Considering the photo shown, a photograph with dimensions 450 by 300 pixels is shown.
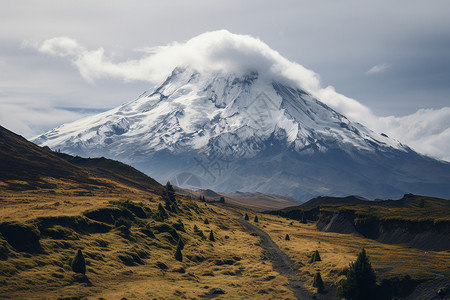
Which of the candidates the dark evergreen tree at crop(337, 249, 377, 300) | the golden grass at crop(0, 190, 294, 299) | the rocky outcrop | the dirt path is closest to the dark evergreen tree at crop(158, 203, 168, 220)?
the golden grass at crop(0, 190, 294, 299)

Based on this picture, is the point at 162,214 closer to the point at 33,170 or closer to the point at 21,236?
the point at 21,236

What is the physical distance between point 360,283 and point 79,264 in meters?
39.5

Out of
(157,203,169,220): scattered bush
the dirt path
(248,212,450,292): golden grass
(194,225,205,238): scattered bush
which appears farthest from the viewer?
(157,203,169,220): scattered bush

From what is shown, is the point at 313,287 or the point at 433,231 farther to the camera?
the point at 433,231

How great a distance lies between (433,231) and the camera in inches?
4006

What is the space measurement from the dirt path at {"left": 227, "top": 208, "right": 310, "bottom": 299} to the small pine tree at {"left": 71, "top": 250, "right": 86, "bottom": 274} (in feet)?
104

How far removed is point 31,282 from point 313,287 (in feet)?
135

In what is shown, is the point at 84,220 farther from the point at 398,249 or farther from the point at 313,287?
the point at 398,249

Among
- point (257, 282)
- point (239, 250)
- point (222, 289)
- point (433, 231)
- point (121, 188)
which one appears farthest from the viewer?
point (121, 188)

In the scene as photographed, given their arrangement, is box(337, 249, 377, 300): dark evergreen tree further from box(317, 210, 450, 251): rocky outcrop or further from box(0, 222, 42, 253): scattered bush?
box(317, 210, 450, 251): rocky outcrop

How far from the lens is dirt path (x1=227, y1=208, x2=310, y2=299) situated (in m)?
64.6

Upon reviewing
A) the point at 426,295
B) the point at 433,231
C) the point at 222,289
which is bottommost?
the point at 222,289

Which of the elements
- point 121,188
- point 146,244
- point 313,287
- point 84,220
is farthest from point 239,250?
point 121,188

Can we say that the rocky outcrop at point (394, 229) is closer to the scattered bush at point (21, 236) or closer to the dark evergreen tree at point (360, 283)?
the dark evergreen tree at point (360, 283)
